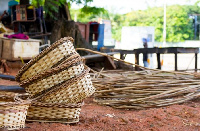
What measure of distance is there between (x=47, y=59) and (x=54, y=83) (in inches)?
10.2

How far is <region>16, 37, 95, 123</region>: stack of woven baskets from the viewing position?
3.16 metres

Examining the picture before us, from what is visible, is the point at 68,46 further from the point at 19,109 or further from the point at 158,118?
the point at 158,118

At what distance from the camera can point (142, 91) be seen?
15.7 ft

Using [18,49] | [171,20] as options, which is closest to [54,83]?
[18,49]

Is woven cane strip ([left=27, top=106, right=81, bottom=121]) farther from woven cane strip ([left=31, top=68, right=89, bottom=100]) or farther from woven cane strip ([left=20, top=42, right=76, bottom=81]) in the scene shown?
woven cane strip ([left=20, top=42, right=76, bottom=81])

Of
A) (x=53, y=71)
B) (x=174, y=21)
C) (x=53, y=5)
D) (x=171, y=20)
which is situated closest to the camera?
(x=53, y=71)

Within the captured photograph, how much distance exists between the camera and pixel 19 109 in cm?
274

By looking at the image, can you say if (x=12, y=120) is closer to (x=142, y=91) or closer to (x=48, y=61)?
(x=48, y=61)

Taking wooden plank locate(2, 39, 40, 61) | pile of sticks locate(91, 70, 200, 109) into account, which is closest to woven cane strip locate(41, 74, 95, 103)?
pile of sticks locate(91, 70, 200, 109)

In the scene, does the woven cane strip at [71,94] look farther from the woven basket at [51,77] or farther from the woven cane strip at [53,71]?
the woven cane strip at [53,71]

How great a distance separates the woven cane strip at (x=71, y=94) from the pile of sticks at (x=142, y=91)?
1431mm

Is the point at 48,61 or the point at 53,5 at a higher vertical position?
the point at 53,5

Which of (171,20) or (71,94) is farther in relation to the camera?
(171,20)

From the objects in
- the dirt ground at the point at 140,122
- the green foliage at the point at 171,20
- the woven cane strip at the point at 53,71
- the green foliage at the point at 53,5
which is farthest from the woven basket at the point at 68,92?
the green foliage at the point at 171,20
